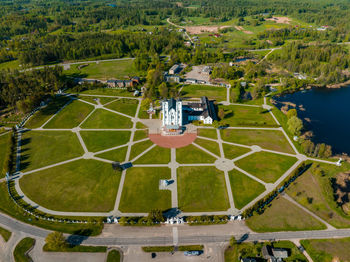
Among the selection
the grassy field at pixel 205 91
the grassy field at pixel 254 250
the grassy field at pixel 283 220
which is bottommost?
the grassy field at pixel 254 250

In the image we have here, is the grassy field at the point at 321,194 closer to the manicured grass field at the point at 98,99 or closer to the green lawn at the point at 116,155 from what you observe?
the green lawn at the point at 116,155

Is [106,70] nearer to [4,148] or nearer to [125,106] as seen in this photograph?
[125,106]

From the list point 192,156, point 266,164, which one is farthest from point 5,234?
point 266,164

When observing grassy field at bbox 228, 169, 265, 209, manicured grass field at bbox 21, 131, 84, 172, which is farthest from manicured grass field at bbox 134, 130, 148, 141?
grassy field at bbox 228, 169, 265, 209

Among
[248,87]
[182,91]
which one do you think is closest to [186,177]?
[182,91]

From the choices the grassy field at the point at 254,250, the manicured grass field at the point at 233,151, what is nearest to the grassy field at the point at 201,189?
the manicured grass field at the point at 233,151

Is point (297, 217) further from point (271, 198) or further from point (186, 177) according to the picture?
point (186, 177)
